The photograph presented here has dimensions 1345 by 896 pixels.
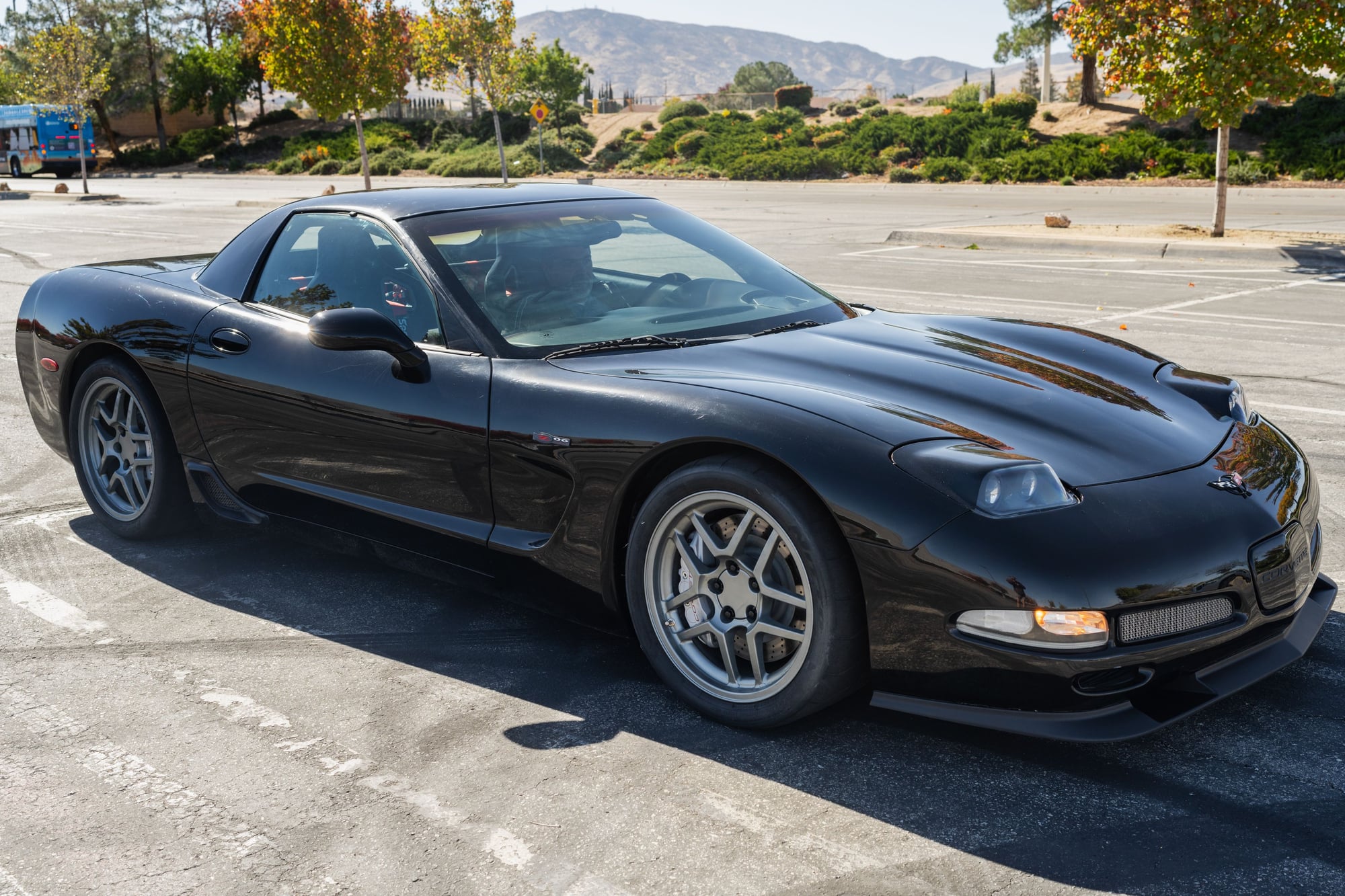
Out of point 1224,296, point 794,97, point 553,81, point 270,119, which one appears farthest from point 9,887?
point 270,119

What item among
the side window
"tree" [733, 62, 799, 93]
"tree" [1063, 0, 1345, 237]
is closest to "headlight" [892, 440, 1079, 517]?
the side window

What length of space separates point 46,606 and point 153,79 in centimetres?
7168

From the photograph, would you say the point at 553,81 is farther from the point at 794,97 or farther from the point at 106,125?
the point at 106,125

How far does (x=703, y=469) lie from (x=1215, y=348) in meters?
6.49

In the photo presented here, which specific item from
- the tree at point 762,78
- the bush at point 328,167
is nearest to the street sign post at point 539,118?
the bush at point 328,167

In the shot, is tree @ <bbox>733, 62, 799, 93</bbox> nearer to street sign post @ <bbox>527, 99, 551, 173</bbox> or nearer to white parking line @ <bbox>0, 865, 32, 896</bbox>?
street sign post @ <bbox>527, 99, 551, 173</bbox>

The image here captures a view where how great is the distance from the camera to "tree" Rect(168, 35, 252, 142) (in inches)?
2613

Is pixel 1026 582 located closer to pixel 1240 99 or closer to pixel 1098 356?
pixel 1098 356

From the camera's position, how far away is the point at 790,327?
13.0ft

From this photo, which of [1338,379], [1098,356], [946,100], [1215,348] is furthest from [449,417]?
[946,100]

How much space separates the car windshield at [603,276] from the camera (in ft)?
12.7

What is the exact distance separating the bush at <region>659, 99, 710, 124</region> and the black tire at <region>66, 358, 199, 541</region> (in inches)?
1889

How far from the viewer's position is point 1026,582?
2.70m

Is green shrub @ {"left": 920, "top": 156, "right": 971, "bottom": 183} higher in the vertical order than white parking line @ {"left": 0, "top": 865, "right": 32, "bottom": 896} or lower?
higher
